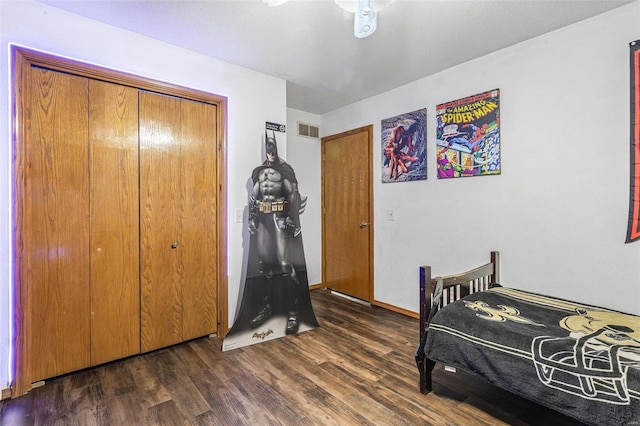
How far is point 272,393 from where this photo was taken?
6.54ft

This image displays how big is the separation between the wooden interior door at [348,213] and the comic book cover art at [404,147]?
270mm

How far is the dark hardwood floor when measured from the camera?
5.72 ft

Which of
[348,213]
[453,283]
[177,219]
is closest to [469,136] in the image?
[453,283]

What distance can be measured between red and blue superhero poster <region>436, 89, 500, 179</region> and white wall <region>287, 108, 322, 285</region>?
190 centimetres

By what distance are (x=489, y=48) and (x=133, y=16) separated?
2.82 m

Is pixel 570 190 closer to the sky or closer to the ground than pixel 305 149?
closer to the ground

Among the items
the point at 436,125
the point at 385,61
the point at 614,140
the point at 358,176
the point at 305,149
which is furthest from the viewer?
the point at 305,149

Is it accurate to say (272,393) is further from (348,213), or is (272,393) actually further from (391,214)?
(348,213)

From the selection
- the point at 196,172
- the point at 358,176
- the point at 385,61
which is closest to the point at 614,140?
the point at 385,61

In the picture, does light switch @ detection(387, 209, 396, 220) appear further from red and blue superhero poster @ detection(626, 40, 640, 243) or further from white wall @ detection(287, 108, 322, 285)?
red and blue superhero poster @ detection(626, 40, 640, 243)

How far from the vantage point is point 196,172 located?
2756 millimetres

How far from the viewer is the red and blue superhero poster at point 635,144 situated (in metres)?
1.99

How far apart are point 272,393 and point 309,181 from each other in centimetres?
296

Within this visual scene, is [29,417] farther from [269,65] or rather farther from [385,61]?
[385,61]
